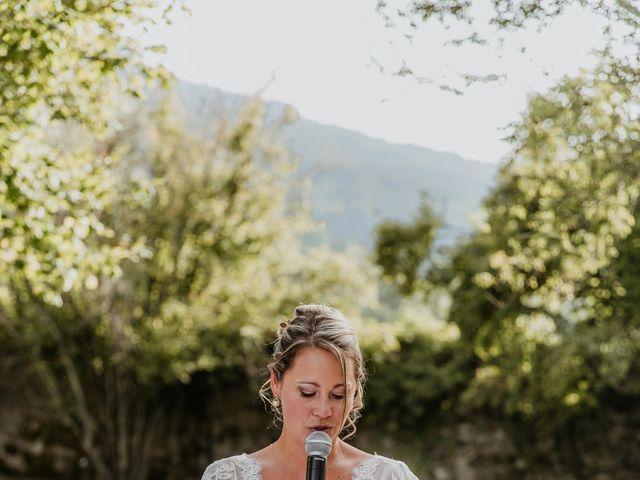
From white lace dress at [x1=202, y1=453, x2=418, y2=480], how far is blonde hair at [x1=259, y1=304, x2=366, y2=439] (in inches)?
5.4

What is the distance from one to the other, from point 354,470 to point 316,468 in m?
0.48

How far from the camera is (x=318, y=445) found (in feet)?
7.61

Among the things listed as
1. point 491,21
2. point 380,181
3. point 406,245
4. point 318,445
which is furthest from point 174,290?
point 380,181

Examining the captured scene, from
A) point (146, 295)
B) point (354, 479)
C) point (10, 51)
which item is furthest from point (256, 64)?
point (354, 479)

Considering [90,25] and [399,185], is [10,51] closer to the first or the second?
[90,25]

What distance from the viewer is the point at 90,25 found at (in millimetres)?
6887

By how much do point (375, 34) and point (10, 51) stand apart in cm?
250

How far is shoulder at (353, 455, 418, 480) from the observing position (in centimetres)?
269

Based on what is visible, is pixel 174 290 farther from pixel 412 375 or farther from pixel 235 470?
pixel 235 470

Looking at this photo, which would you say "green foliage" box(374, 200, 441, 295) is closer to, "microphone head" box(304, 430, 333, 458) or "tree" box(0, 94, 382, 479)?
"tree" box(0, 94, 382, 479)

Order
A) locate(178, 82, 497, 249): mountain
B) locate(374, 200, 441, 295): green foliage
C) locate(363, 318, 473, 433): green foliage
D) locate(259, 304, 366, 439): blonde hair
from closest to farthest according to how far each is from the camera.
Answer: locate(259, 304, 366, 439): blonde hair < locate(374, 200, 441, 295): green foliage < locate(363, 318, 473, 433): green foliage < locate(178, 82, 497, 249): mountain

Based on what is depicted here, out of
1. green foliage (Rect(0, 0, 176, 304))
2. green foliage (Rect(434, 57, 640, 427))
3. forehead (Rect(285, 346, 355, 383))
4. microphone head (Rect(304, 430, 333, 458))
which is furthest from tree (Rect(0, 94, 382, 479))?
microphone head (Rect(304, 430, 333, 458))

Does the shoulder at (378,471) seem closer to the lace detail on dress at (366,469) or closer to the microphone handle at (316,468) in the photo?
the lace detail on dress at (366,469)

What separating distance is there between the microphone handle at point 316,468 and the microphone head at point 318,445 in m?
0.02
